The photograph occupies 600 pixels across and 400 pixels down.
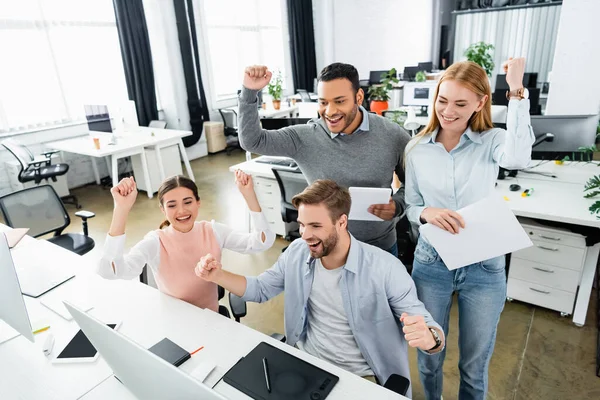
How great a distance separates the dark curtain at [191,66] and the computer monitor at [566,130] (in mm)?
5478

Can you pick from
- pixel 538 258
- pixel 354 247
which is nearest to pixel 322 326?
pixel 354 247

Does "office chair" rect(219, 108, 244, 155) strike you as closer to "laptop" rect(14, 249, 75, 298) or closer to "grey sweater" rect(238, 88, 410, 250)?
"laptop" rect(14, 249, 75, 298)

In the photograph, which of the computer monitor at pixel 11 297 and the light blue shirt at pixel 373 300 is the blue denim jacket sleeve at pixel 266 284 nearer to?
the light blue shirt at pixel 373 300

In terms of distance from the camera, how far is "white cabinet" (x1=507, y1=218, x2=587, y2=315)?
7.70 ft

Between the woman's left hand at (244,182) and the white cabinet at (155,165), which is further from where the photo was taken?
the white cabinet at (155,165)

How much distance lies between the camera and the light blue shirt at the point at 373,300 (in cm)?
143

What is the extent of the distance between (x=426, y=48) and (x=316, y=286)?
33.5ft

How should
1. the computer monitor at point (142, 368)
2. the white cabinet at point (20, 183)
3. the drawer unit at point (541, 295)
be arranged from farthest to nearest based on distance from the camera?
the white cabinet at point (20, 183), the drawer unit at point (541, 295), the computer monitor at point (142, 368)

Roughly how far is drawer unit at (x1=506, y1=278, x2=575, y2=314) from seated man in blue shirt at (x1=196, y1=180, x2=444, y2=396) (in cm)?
148

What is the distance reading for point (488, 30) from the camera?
30.9 feet

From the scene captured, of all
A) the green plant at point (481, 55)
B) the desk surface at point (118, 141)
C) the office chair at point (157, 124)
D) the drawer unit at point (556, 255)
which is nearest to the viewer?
the drawer unit at point (556, 255)

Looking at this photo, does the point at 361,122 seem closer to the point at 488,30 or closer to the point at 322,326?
the point at 322,326

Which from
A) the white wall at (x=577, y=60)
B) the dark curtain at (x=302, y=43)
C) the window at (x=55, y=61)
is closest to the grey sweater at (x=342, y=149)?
the white wall at (x=577, y=60)

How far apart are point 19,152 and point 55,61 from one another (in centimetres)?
162
